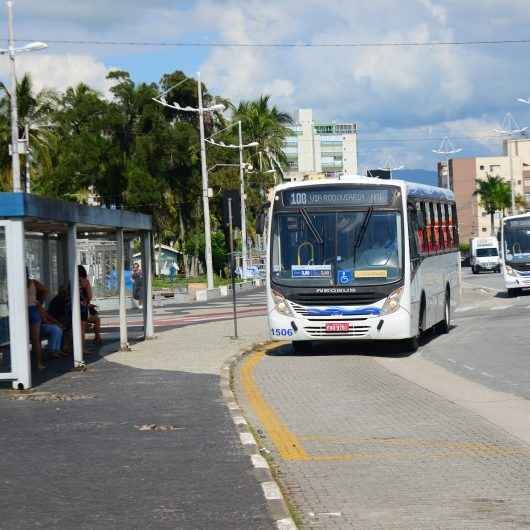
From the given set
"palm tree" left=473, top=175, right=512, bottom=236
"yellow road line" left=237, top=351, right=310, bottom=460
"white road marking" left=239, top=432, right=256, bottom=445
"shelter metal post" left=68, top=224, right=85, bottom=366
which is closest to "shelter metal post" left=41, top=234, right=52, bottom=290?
"shelter metal post" left=68, top=224, right=85, bottom=366

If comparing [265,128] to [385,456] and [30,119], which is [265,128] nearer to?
[30,119]

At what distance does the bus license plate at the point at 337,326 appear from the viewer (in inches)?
839

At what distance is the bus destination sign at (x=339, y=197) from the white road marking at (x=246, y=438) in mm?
10830

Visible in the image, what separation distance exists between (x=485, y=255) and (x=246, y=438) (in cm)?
8129

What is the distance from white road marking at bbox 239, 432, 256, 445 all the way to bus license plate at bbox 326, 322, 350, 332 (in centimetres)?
983

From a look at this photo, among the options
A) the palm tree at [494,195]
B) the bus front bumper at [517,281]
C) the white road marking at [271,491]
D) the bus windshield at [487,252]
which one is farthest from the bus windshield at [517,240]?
the palm tree at [494,195]

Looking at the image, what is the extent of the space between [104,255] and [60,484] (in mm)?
19337

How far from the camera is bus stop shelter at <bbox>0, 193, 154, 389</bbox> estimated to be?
16.5 meters

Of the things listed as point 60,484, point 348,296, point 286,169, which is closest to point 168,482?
point 60,484

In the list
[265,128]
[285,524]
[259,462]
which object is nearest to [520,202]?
[265,128]

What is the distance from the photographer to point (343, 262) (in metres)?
21.5

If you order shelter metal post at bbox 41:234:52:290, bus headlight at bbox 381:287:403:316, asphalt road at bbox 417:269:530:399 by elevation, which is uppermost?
shelter metal post at bbox 41:234:52:290

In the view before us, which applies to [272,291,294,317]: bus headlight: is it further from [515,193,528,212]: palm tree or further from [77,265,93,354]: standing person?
[515,193,528,212]: palm tree

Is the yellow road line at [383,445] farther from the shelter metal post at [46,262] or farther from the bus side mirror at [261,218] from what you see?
the shelter metal post at [46,262]
